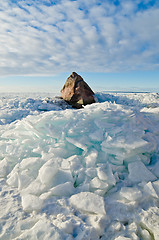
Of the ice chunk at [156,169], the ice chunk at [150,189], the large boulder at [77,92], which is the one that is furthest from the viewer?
the large boulder at [77,92]

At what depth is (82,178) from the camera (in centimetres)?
156

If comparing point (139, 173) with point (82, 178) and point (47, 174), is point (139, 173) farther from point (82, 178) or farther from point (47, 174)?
point (47, 174)

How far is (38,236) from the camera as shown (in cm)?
101

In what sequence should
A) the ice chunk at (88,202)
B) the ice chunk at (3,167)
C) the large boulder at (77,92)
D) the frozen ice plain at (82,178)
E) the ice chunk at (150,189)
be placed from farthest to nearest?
the large boulder at (77,92)
the ice chunk at (3,167)
the ice chunk at (150,189)
the ice chunk at (88,202)
the frozen ice plain at (82,178)

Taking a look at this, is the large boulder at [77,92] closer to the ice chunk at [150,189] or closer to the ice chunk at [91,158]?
the ice chunk at [91,158]

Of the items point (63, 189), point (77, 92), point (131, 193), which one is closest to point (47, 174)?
point (63, 189)

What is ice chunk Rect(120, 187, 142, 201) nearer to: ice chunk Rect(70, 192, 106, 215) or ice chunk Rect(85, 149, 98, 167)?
ice chunk Rect(70, 192, 106, 215)

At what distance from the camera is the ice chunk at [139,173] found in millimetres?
1534

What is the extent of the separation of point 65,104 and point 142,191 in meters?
6.15

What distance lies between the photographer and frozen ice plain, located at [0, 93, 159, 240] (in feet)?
A: 3.64

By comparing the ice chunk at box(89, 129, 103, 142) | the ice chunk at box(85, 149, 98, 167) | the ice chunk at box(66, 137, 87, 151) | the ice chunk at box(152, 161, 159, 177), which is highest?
the ice chunk at box(89, 129, 103, 142)

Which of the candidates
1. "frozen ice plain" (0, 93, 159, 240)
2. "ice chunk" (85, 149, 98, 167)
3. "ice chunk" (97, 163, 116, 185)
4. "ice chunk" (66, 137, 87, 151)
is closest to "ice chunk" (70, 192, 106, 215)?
"frozen ice plain" (0, 93, 159, 240)

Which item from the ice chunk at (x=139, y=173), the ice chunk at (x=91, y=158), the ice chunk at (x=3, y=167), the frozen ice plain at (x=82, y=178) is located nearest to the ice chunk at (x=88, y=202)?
the frozen ice plain at (x=82, y=178)

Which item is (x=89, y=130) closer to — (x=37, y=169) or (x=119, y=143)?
(x=119, y=143)
